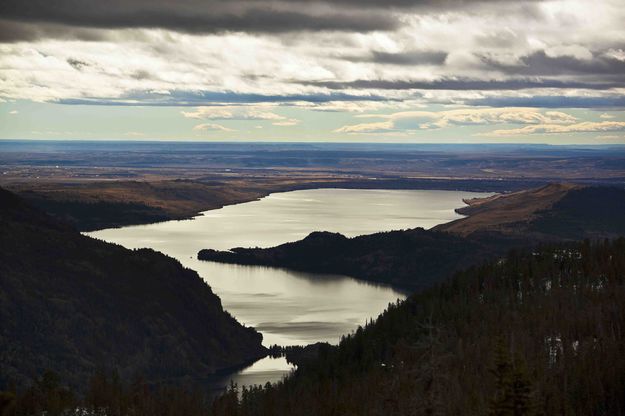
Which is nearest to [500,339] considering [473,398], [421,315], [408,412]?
[408,412]

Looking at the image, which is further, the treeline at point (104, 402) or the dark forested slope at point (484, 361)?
the treeline at point (104, 402)

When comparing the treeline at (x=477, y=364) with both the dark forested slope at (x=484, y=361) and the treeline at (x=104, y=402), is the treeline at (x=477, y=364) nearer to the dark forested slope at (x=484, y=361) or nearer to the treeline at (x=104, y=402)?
the dark forested slope at (x=484, y=361)

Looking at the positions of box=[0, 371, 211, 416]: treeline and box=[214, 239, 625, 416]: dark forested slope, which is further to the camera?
box=[0, 371, 211, 416]: treeline

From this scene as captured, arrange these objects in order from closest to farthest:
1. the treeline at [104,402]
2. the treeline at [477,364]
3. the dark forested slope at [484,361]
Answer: the dark forested slope at [484,361] < the treeline at [477,364] < the treeline at [104,402]

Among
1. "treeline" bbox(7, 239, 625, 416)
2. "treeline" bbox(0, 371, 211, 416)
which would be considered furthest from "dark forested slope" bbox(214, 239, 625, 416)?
"treeline" bbox(0, 371, 211, 416)

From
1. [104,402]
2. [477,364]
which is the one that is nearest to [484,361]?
[477,364]

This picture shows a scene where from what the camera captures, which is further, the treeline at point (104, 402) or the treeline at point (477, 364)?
the treeline at point (104, 402)

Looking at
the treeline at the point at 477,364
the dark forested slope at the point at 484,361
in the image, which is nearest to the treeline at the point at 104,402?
the treeline at the point at 477,364

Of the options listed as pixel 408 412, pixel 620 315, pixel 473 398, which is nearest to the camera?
pixel 408 412

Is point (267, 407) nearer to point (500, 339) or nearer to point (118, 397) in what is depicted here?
point (118, 397)

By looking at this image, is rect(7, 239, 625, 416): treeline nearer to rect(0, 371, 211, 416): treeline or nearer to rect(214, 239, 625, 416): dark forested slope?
rect(214, 239, 625, 416): dark forested slope

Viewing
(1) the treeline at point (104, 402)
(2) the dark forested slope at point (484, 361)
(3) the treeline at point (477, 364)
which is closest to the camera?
(2) the dark forested slope at point (484, 361)
